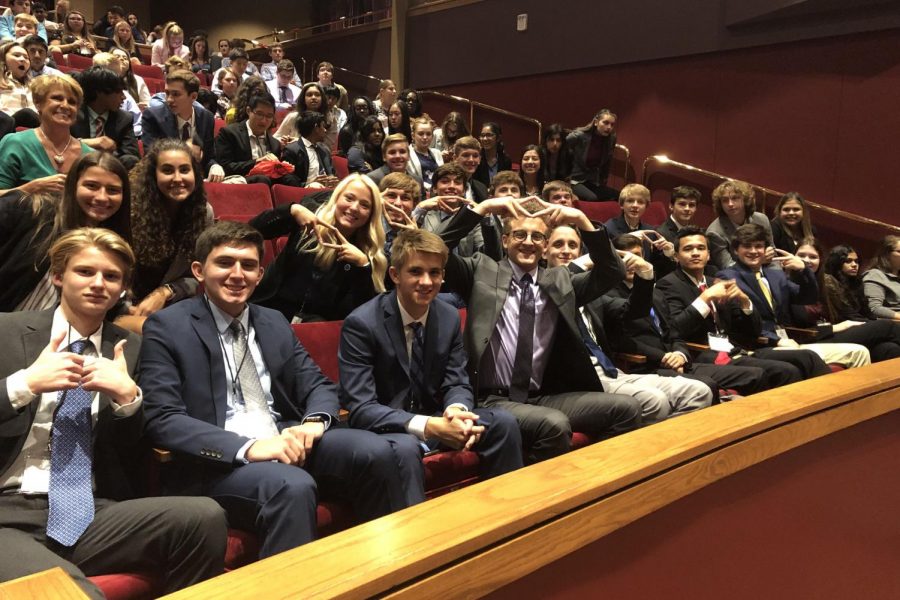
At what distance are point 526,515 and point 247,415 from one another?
2.55 ft

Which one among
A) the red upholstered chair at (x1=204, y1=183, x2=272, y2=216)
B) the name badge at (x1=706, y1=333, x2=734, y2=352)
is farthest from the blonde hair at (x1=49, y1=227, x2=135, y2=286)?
the name badge at (x1=706, y1=333, x2=734, y2=352)

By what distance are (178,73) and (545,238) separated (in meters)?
1.65

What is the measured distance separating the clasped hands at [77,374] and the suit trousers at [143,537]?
0.51 ft

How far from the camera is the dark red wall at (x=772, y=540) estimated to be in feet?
2.24

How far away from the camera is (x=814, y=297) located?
110 inches

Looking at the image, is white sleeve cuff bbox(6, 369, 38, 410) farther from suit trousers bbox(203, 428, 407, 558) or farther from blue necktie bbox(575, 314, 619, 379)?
blue necktie bbox(575, 314, 619, 379)

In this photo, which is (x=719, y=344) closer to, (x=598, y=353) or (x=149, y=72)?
(x=598, y=353)

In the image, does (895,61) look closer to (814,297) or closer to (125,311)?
(814,297)

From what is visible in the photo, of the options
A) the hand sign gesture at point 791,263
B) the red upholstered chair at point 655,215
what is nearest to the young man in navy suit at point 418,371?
the hand sign gesture at point 791,263

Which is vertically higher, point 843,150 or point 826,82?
point 826,82

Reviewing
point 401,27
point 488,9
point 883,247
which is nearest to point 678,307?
point 883,247

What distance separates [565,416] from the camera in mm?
1566

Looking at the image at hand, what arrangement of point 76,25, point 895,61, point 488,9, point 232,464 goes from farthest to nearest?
point 488,9 < point 76,25 < point 895,61 < point 232,464

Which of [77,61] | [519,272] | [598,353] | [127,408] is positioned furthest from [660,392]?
[77,61]
